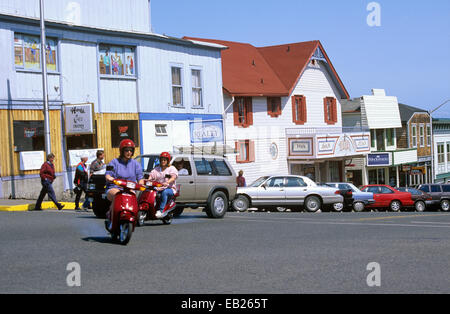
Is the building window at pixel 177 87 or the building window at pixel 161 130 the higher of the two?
the building window at pixel 177 87

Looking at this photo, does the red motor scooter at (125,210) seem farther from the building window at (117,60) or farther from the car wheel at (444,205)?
the car wheel at (444,205)

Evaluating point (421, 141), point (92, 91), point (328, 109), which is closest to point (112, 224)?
point (92, 91)

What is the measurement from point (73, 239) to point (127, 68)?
17395 millimetres

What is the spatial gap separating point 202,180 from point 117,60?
1228 cm

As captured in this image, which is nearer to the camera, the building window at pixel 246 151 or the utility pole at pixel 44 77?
the utility pole at pixel 44 77

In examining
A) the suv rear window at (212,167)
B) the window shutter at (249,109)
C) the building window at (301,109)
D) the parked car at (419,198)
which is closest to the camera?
the suv rear window at (212,167)

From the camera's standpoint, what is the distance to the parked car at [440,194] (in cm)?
3781

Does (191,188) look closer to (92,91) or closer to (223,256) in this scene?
(223,256)

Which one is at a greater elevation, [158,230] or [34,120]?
[34,120]

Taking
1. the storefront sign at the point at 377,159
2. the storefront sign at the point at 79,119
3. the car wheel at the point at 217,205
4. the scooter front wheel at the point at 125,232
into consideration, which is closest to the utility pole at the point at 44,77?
the storefront sign at the point at 79,119

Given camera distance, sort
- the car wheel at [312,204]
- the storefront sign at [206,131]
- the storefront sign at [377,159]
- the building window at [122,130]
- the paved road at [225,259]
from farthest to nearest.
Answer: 1. the storefront sign at [377,159]
2. the storefront sign at [206,131]
3. the building window at [122,130]
4. the car wheel at [312,204]
5. the paved road at [225,259]

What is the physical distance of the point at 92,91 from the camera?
26797 millimetres

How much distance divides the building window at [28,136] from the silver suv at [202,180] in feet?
26.8

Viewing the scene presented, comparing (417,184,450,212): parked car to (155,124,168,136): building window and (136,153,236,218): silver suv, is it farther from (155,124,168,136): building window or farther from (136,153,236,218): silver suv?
(136,153,236,218): silver suv
